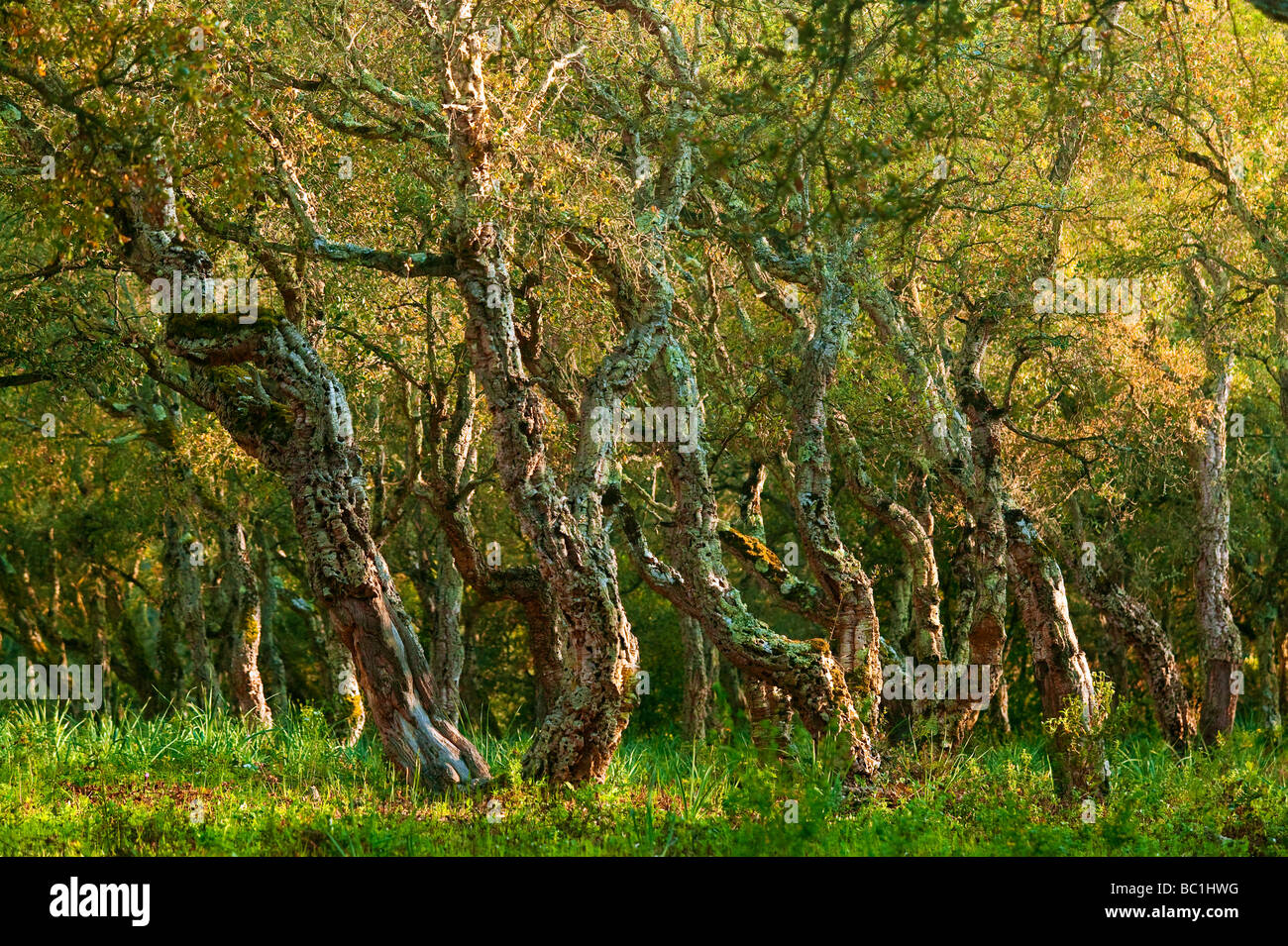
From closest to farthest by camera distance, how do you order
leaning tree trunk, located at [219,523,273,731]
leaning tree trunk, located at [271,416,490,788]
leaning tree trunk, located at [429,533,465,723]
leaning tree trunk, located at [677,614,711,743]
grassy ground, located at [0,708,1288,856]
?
grassy ground, located at [0,708,1288,856] < leaning tree trunk, located at [271,416,490,788] < leaning tree trunk, located at [219,523,273,731] < leaning tree trunk, located at [429,533,465,723] < leaning tree trunk, located at [677,614,711,743]

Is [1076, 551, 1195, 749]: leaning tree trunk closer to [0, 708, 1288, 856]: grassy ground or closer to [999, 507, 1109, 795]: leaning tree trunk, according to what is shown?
[999, 507, 1109, 795]: leaning tree trunk

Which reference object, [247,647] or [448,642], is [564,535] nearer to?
[448,642]

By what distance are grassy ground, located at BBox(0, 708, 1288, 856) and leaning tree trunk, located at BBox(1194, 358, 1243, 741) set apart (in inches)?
225

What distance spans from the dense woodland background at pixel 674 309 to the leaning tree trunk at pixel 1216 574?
7 centimetres

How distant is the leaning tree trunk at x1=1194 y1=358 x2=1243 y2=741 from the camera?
2178 centimetres

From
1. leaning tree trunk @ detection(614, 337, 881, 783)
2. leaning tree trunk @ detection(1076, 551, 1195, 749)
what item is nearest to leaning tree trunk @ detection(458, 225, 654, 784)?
leaning tree trunk @ detection(614, 337, 881, 783)

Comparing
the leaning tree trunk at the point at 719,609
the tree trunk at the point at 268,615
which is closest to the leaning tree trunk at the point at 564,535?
the leaning tree trunk at the point at 719,609

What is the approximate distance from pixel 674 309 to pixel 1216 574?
32.5ft

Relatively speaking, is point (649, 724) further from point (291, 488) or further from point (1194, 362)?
point (291, 488)

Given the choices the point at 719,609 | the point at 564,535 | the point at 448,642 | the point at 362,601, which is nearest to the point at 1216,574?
the point at 719,609

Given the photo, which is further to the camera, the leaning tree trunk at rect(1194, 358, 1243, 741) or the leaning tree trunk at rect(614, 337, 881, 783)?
the leaning tree trunk at rect(1194, 358, 1243, 741)

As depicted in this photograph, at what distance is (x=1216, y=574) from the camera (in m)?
22.0

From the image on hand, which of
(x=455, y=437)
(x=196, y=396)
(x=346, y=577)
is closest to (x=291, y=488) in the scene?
(x=346, y=577)

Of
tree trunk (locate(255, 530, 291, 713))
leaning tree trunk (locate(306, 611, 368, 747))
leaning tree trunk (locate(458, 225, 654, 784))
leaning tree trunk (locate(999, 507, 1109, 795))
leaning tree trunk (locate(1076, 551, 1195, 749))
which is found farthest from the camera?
tree trunk (locate(255, 530, 291, 713))
